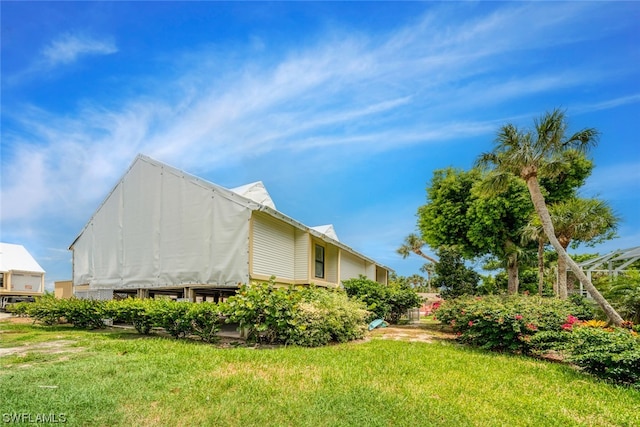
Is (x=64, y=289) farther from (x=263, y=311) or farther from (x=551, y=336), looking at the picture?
(x=551, y=336)

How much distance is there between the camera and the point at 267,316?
10.2m

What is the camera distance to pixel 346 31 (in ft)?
31.1

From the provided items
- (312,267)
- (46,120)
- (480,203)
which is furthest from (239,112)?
(480,203)

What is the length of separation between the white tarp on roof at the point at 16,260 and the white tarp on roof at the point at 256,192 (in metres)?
31.6

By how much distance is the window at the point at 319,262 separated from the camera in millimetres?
18430

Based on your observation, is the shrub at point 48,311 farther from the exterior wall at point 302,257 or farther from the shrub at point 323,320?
the shrub at point 323,320

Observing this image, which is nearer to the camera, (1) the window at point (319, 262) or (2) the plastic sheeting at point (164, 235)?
(2) the plastic sheeting at point (164, 235)

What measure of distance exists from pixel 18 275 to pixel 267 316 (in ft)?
124

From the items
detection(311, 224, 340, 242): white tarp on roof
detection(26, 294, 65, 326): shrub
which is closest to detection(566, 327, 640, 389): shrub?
detection(26, 294, 65, 326): shrub

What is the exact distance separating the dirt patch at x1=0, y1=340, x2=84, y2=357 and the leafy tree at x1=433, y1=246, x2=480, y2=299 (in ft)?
73.1

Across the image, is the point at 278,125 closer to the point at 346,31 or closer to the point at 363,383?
the point at 346,31

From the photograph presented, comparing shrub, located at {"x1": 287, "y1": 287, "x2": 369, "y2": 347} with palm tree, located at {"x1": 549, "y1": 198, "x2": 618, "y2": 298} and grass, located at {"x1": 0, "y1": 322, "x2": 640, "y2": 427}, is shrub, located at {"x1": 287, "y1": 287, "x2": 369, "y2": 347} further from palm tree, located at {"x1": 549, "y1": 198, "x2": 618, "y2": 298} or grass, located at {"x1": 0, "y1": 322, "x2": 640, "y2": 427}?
palm tree, located at {"x1": 549, "y1": 198, "x2": 618, "y2": 298}

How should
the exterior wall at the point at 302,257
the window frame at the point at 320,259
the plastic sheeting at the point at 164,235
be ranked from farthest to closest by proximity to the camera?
the window frame at the point at 320,259 → the exterior wall at the point at 302,257 → the plastic sheeting at the point at 164,235

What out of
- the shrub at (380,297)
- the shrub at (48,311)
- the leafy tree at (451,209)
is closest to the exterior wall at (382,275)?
the leafy tree at (451,209)
